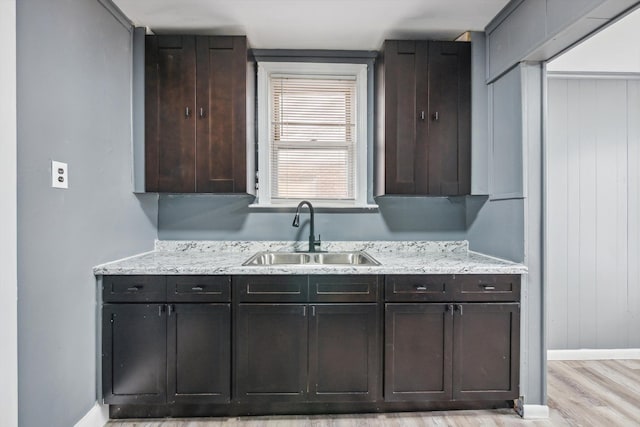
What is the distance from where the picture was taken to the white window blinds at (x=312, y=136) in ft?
8.87

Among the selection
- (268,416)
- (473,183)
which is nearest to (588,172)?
(473,183)

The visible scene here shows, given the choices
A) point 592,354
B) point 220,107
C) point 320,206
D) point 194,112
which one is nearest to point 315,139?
point 320,206

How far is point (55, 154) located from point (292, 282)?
4.41ft

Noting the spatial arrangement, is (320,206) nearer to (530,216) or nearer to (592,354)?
(530,216)

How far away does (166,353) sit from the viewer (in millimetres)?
1959

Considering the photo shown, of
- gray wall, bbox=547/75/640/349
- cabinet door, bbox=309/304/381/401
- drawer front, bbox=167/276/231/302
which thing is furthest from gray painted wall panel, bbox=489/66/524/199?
drawer front, bbox=167/276/231/302

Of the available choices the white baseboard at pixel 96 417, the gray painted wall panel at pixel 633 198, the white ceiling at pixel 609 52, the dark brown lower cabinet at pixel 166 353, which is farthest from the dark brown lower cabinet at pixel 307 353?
A: the gray painted wall panel at pixel 633 198

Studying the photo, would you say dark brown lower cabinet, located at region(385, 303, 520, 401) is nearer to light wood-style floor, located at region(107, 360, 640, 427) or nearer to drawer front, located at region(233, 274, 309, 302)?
light wood-style floor, located at region(107, 360, 640, 427)

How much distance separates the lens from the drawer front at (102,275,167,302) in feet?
6.38

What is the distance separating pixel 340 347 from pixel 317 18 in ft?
6.80

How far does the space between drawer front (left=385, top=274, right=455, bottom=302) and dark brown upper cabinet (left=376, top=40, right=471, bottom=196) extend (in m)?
0.63

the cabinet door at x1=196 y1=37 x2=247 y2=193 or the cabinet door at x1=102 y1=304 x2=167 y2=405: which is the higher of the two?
the cabinet door at x1=196 y1=37 x2=247 y2=193

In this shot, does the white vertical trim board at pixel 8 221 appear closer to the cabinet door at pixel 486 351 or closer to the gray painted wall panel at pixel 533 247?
the cabinet door at pixel 486 351

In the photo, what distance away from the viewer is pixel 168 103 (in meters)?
2.30
